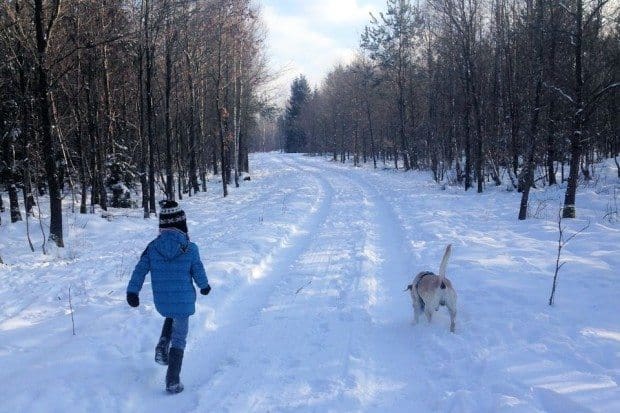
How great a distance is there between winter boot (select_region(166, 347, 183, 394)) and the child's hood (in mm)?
1003

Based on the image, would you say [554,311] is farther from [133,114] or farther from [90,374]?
[133,114]

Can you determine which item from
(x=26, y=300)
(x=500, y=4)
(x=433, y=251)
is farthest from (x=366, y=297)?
(x=500, y=4)

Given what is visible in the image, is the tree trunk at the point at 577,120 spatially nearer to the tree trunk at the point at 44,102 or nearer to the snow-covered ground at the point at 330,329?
the snow-covered ground at the point at 330,329

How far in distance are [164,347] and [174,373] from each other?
15.6 inches

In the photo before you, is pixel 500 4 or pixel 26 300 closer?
pixel 26 300

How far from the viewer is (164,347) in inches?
188

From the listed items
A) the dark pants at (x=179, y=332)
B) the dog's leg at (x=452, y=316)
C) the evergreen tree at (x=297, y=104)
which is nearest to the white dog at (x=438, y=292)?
the dog's leg at (x=452, y=316)

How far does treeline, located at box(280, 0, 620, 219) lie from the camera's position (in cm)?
1410

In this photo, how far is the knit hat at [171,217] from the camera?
461cm

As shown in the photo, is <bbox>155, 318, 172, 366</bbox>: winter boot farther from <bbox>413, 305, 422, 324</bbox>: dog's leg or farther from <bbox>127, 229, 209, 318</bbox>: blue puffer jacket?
→ <bbox>413, 305, 422, 324</bbox>: dog's leg

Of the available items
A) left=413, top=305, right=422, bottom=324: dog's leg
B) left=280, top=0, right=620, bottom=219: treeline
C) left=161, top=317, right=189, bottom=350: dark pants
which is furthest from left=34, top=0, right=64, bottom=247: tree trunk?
left=280, top=0, right=620, bottom=219: treeline

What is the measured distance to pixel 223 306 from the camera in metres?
6.95

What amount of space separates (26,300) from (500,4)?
25651mm

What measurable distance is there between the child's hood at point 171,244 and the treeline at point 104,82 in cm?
813
